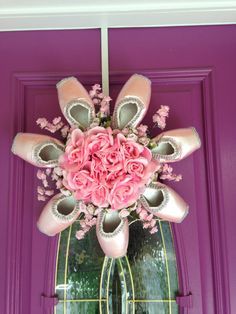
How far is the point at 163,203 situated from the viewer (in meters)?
0.82

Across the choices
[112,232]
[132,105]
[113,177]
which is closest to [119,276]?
[112,232]

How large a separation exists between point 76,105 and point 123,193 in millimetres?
215

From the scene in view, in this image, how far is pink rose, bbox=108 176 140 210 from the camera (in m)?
0.76

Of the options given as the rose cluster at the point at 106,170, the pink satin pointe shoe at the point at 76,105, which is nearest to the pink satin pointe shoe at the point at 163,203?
the rose cluster at the point at 106,170

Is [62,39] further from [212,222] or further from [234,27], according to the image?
[212,222]

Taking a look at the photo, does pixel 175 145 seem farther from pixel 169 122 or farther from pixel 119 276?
pixel 119 276

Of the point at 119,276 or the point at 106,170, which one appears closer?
the point at 106,170

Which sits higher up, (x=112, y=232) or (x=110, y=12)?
(x=110, y=12)

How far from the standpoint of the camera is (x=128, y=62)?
1004 millimetres

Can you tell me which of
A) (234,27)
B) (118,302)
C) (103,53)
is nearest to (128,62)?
(103,53)

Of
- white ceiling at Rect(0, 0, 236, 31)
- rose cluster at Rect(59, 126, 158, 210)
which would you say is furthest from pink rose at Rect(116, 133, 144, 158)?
white ceiling at Rect(0, 0, 236, 31)

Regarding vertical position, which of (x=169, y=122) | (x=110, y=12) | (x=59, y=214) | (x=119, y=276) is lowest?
(x=119, y=276)

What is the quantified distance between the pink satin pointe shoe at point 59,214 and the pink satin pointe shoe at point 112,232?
0.06m

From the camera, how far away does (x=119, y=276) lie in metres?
0.93
